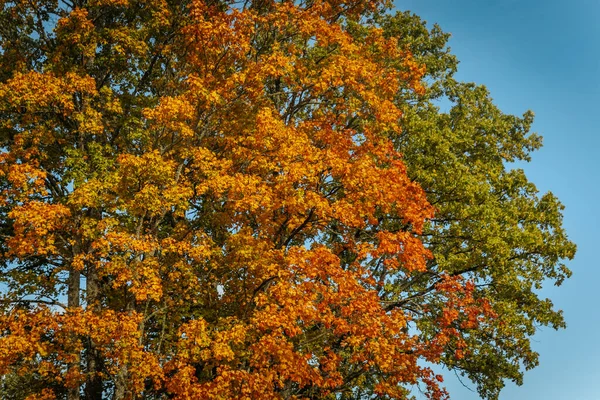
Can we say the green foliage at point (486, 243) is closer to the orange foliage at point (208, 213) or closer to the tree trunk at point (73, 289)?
the orange foliage at point (208, 213)

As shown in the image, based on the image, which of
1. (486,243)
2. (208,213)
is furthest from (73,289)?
(486,243)

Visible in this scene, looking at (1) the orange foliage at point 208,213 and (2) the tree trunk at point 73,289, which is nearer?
(1) the orange foliage at point 208,213

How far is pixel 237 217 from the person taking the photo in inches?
788

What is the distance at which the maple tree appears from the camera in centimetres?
1659

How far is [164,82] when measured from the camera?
22344 millimetres

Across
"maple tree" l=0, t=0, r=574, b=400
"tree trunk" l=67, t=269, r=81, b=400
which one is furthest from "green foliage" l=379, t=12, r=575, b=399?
"tree trunk" l=67, t=269, r=81, b=400

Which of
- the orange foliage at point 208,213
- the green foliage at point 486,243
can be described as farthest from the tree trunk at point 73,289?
the green foliage at point 486,243

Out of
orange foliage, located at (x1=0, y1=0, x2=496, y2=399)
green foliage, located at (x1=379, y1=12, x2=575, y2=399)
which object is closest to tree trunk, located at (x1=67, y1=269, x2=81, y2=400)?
orange foliage, located at (x1=0, y1=0, x2=496, y2=399)

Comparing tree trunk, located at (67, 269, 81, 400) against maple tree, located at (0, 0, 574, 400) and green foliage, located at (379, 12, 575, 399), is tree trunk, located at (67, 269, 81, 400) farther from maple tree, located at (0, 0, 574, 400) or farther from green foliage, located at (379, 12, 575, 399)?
green foliage, located at (379, 12, 575, 399)

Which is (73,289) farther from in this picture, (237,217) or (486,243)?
(486,243)

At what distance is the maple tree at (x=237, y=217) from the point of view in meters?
16.6

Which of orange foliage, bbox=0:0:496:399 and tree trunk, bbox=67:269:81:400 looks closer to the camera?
orange foliage, bbox=0:0:496:399

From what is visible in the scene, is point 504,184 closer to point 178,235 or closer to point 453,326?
point 453,326

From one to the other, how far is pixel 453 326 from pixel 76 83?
50.4 feet
